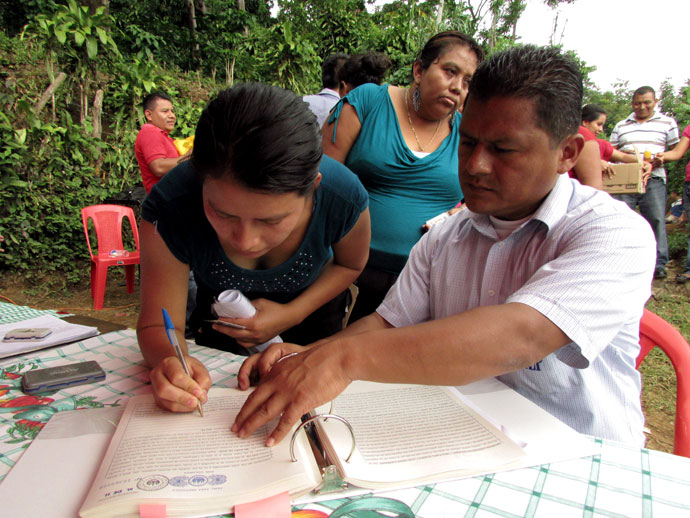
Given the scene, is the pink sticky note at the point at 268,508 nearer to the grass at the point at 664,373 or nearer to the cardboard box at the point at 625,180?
the grass at the point at 664,373

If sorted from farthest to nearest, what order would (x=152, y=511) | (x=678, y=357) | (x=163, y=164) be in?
(x=163, y=164)
(x=678, y=357)
(x=152, y=511)

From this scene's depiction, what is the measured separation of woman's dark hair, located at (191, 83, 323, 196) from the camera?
0.99 metres

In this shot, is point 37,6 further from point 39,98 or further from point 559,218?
point 559,218

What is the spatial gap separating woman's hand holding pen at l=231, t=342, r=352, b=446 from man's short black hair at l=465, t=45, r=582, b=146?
0.72 meters

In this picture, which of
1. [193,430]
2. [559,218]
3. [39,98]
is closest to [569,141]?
[559,218]

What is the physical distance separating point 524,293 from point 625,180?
13.9ft

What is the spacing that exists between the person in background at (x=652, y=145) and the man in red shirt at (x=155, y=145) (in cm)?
461

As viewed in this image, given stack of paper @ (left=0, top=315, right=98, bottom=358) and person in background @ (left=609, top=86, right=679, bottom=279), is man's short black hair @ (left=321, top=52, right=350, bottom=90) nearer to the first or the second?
stack of paper @ (left=0, top=315, right=98, bottom=358)

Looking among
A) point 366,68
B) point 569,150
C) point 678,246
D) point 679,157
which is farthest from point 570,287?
point 678,246

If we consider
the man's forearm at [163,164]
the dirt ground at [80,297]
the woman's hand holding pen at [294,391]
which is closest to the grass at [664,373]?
the dirt ground at [80,297]

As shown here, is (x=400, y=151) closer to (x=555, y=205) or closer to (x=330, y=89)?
(x=555, y=205)

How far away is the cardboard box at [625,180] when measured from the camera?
4.17 metres

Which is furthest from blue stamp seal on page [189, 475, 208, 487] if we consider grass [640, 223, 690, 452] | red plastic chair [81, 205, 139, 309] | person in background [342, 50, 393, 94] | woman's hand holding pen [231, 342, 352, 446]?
red plastic chair [81, 205, 139, 309]

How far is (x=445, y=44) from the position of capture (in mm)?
1874
